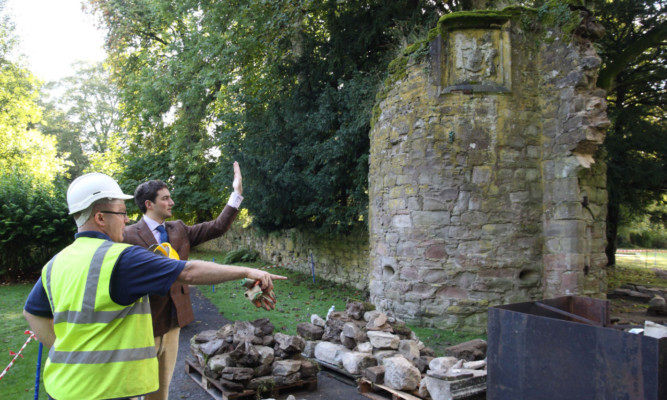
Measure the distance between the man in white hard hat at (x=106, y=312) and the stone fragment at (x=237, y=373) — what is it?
2744 millimetres

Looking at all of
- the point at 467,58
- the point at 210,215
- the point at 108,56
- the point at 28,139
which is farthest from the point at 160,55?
the point at 467,58

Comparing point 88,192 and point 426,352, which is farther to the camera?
point 426,352

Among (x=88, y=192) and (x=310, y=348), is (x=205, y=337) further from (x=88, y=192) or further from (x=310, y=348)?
(x=88, y=192)

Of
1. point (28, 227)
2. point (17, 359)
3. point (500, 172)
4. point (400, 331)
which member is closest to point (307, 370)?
point (400, 331)

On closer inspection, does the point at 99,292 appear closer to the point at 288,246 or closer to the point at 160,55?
the point at 288,246

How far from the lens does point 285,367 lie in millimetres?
5227

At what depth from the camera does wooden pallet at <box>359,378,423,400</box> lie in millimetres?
4848

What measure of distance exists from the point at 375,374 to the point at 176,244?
2.69 metres

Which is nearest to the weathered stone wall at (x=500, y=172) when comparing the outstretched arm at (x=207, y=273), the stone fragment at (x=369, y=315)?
the stone fragment at (x=369, y=315)

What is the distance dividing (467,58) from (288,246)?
11.1 m

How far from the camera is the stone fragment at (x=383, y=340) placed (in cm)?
571

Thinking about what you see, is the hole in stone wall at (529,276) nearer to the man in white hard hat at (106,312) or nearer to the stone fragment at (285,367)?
the stone fragment at (285,367)

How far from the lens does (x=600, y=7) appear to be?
41.2ft

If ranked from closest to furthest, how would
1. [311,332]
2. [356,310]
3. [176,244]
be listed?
[176,244] → [311,332] → [356,310]
